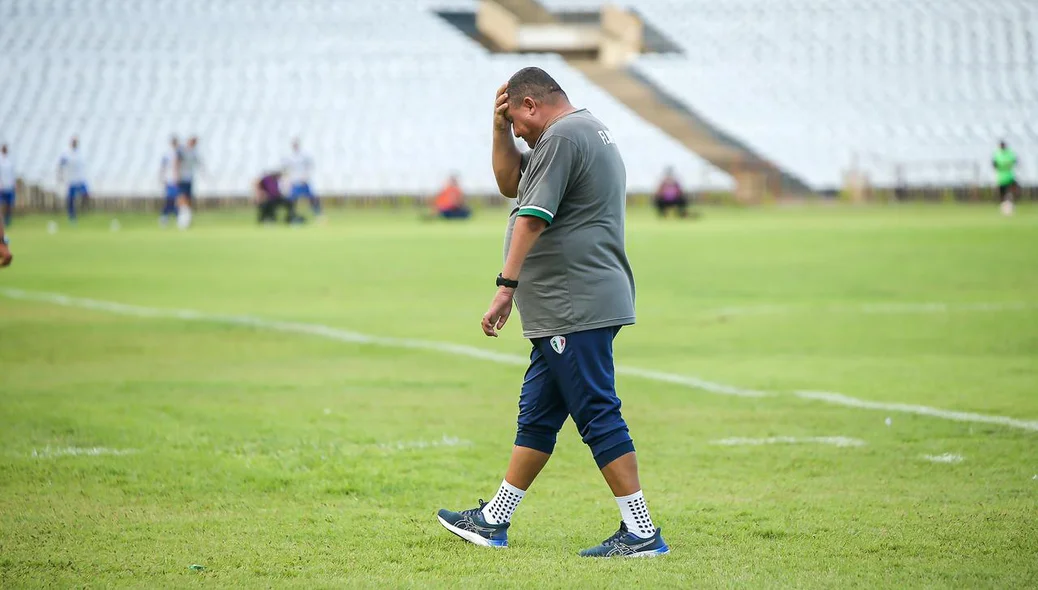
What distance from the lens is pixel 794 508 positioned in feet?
21.4

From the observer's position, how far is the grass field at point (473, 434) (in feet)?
18.3

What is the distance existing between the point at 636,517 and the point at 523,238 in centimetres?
121

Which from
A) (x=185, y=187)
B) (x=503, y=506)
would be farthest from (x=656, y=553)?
(x=185, y=187)

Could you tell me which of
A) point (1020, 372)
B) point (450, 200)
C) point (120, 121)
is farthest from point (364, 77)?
point (1020, 372)

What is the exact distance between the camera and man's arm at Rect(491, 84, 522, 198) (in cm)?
581

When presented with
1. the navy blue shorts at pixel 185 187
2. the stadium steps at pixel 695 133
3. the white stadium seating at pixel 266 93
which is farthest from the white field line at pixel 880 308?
the stadium steps at pixel 695 133

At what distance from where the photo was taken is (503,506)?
5914mm

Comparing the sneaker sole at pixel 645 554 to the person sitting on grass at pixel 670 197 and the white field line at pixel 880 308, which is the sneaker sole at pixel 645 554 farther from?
the person sitting on grass at pixel 670 197

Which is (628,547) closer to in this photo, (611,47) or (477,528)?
(477,528)

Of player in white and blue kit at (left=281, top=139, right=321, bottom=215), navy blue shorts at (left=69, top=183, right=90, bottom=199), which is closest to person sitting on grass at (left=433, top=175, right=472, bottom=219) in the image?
player in white and blue kit at (left=281, top=139, right=321, bottom=215)

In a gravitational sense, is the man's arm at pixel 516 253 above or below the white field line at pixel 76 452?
above

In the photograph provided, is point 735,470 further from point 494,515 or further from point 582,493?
point 494,515

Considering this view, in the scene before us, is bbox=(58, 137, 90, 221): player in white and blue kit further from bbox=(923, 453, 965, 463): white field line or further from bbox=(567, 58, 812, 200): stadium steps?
bbox=(923, 453, 965, 463): white field line

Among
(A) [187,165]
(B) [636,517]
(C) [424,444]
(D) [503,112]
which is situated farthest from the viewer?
(A) [187,165]
